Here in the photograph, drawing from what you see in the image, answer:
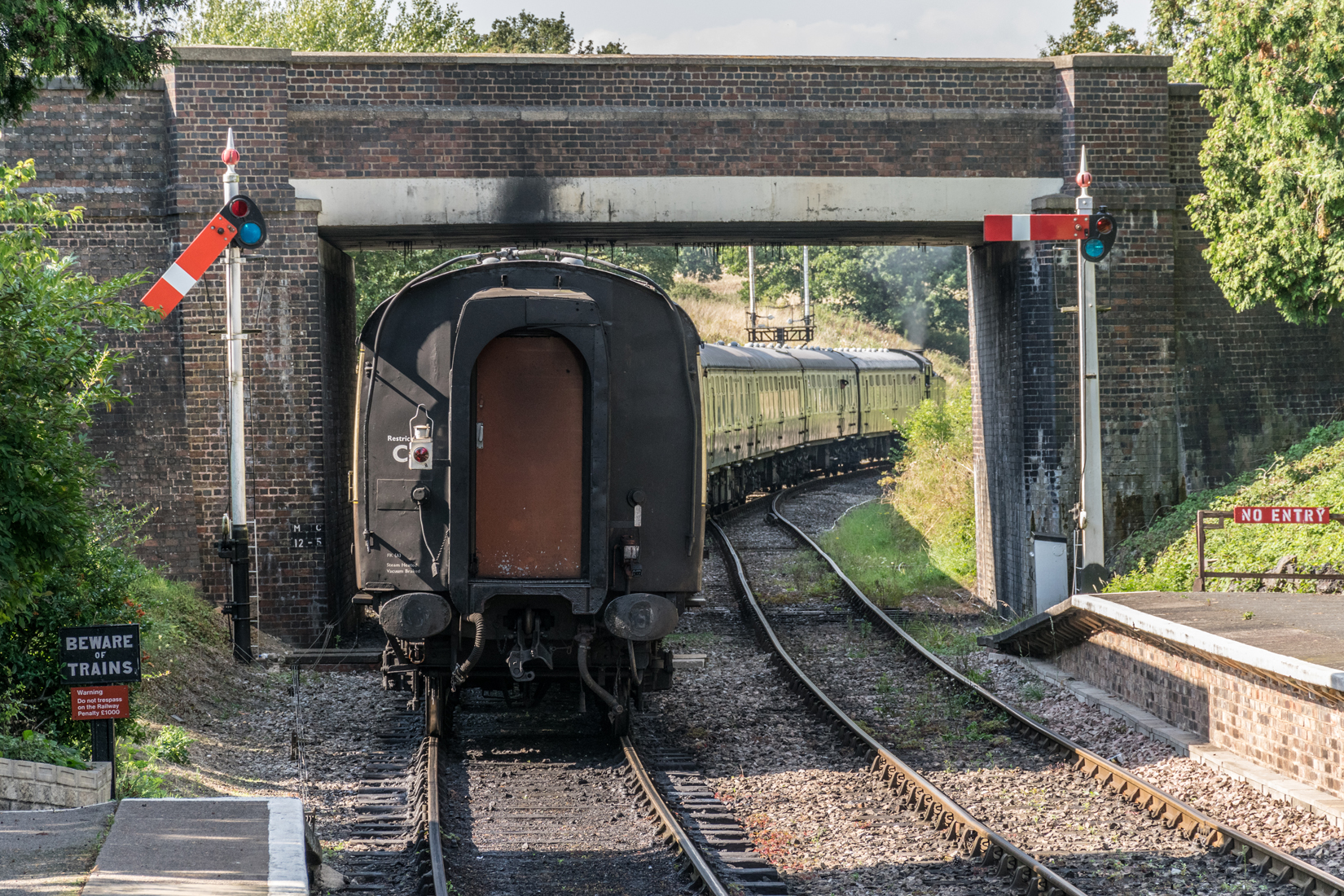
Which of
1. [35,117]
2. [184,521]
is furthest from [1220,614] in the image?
[35,117]

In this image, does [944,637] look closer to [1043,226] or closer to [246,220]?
[1043,226]

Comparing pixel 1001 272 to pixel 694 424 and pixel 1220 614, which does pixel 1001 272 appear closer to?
pixel 1220 614

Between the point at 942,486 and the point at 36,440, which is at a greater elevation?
the point at 36,440

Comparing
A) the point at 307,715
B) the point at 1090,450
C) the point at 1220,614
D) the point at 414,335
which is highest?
the point at 414,335

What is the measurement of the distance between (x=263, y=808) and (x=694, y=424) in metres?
3.75

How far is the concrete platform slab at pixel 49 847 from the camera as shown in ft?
18.4

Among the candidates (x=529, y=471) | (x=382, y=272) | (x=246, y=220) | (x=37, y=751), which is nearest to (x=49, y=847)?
(x=37, y=751)

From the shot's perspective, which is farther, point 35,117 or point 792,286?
point 792,286

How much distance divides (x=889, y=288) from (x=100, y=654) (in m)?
58.1

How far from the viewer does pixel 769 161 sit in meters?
14.3

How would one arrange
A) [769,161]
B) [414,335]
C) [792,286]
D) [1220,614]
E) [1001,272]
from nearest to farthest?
[414,335] < [1220,614] < [769,161] < [1001,272] < [792,286]

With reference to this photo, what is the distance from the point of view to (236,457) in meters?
12.9

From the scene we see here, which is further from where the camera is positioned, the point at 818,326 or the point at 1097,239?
the point at 818,326

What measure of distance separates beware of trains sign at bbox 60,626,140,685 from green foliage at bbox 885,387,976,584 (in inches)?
485
